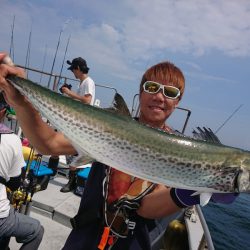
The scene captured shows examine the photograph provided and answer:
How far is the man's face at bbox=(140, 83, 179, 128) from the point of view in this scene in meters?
2.75

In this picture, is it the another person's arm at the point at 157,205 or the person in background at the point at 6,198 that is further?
the person in background at the point at 6,198

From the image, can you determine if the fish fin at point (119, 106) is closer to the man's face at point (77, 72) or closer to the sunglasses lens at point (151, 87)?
the sunglasses lens at point (151, 87)

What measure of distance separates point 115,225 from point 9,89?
142 cm

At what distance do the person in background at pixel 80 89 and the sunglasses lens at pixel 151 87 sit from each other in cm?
453

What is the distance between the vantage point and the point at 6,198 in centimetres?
388

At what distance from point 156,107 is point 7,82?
1259mm

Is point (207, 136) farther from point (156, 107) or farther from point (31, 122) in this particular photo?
point (31, 122)

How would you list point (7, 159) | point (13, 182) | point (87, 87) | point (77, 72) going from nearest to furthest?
point (7, 159)
point (13, 182)
point (87, 87)
point (77, 72)

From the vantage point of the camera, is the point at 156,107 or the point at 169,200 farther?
the point at 156,107

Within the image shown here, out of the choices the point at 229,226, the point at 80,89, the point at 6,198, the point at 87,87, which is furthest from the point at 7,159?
the point at 229,226

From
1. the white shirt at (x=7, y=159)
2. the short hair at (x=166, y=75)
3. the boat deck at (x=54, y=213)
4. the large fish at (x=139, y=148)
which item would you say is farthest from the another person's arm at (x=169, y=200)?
the boat deck at (x=54, y=213)

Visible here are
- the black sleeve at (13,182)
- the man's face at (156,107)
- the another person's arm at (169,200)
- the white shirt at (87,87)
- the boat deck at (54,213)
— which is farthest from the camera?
the white shirt at (87,87)

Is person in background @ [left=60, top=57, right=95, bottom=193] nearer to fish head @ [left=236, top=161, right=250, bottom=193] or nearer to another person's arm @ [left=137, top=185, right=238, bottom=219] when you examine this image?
another person's arm @ [left=137, top=185, right=238, bottom=219]

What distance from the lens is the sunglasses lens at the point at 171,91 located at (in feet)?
9.12
